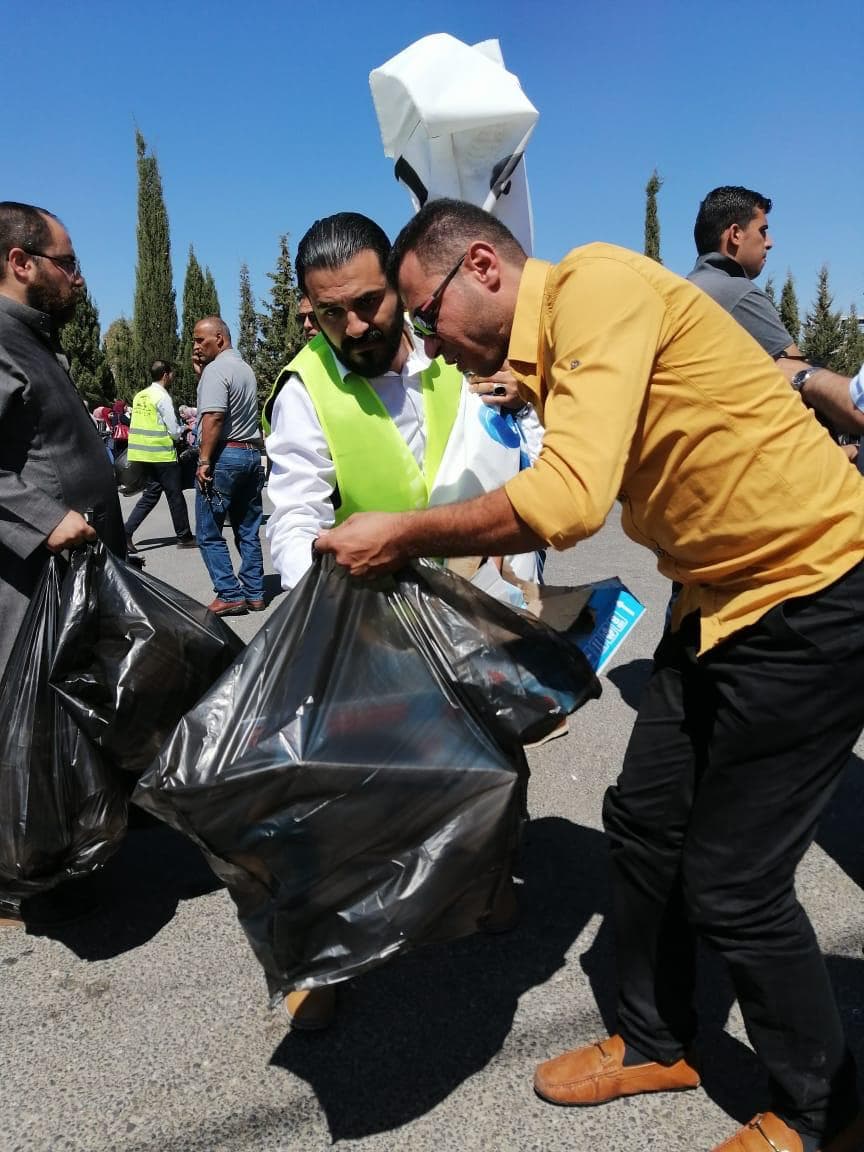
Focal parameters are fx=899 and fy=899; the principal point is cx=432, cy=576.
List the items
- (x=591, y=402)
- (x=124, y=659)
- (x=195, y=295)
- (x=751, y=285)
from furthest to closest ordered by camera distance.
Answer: (x=195, y=295)
(x=751, y=285)
(x=124, y=659)
(x=591, y=402)

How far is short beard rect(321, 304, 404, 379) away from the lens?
2311mm

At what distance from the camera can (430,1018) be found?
2.24m

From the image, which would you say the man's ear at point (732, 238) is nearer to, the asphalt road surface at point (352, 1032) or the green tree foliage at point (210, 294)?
the asphalt road surface at point (352, 1032)

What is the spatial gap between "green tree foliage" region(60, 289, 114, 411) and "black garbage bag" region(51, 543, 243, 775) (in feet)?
76.4

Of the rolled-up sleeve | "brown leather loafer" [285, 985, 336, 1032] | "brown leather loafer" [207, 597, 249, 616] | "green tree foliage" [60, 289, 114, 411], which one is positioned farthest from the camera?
"green tree foliage" [60, 289, 114, 411]

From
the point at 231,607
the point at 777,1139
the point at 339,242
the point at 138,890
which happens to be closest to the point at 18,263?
the point at 339,242

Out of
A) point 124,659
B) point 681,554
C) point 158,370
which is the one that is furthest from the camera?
point 158,370

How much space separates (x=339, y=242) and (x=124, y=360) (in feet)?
114

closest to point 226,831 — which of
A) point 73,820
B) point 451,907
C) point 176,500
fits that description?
point 451,907

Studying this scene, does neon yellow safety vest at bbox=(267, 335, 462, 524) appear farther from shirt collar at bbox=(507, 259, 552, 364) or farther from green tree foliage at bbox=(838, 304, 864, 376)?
green tree foliage at bbox=(838, 304, 864, 376)

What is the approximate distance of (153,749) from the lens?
249 cm

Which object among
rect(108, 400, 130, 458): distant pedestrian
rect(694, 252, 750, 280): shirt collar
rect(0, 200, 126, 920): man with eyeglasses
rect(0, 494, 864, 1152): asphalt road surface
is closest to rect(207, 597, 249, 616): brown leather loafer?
rect(0, 494, 864, 1152): asphalt road surface

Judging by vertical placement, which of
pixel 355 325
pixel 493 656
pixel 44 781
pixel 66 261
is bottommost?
pixel 44 781

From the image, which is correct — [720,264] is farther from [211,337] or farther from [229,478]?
[211,337]
